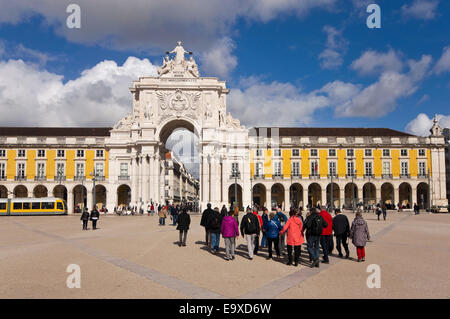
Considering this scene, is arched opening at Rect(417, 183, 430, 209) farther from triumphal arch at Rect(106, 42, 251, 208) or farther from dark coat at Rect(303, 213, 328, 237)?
dark coat at Rect(303, 213, 328, 237)

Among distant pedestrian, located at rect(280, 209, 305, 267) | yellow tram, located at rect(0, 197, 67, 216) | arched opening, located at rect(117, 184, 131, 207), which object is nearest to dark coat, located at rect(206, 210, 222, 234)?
distant pedestrian, located at rect(280, 209, 305, 267)

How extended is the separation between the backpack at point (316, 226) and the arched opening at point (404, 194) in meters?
58.8

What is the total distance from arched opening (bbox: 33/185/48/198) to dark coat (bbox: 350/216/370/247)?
198 ft

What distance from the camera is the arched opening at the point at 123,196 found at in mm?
63344

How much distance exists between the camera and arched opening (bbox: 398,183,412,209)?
211 ft

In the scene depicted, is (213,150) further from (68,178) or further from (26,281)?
(26,281)

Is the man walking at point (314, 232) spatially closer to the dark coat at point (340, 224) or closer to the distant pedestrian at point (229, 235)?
the dark coat at point (340, 224)

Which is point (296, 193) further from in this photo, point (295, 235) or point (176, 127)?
point (295, 235)

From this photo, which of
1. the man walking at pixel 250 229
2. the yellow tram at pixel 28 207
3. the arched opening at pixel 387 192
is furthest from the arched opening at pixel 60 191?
the man walking at pixel 250 229

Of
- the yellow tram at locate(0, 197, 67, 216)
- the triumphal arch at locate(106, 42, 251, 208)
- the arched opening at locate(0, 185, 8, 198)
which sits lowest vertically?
the yellow tram at locate(0, 197, 67, 216)

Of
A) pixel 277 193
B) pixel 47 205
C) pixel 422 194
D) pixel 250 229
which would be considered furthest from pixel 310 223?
pixel 422 194

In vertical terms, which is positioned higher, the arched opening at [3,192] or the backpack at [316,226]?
the arched opening at [3,192]

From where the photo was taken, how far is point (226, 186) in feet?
194
